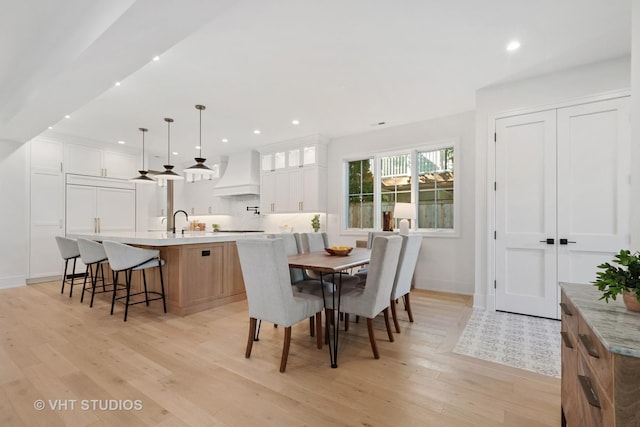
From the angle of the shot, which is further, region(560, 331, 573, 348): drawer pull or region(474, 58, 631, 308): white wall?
region(474, 58, 631, 308): white wall

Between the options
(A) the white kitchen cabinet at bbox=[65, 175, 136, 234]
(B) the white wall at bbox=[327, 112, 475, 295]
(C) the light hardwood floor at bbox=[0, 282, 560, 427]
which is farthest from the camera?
(A) the white kitchen cabinet at bbox=[65, 175, 136, 234]

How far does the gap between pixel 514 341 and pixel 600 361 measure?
6.82ft

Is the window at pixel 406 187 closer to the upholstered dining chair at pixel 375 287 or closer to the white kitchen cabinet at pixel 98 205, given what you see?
the upholstered dining chair at pixel 375 287

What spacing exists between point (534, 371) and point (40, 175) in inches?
294

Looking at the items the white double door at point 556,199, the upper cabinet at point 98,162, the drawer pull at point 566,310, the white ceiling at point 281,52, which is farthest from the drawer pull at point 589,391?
the upper cabinet at point 98,162

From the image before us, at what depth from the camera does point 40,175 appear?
5.21 metres

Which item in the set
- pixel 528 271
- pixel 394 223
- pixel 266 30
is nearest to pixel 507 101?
pixel 528 271

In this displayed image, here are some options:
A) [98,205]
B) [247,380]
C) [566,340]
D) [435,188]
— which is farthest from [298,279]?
[98,205]

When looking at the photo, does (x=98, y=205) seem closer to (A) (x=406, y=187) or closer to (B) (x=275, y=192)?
(B) (x=275, y=192)

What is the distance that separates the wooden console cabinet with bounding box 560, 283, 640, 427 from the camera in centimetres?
75

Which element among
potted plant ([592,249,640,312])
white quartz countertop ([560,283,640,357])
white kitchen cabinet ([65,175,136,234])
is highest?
white kitchen cabinet ([65,175,136,234])
